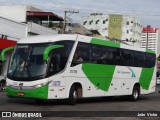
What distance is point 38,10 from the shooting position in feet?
189

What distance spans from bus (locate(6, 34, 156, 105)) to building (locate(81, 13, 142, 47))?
9611 cm

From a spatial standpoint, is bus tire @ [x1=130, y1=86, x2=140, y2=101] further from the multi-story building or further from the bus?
the multi-story building

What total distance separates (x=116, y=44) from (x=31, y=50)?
635 centimetres

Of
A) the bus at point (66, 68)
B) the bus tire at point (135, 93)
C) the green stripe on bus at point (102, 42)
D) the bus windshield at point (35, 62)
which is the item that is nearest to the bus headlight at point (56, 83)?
the bus at point (66, 68)

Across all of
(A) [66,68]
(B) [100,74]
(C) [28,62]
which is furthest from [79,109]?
(B) [100,74]

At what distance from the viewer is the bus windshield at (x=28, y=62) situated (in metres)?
16.4

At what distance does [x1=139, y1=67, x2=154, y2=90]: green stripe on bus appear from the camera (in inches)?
971

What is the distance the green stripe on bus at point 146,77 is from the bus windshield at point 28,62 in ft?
31.4

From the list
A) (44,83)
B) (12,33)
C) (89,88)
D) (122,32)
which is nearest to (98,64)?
(89,88)

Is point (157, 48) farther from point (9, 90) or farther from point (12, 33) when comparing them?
point (9, 90)

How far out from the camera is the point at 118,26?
121 meters

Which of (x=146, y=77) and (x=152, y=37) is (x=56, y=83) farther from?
(x=152, y=37)

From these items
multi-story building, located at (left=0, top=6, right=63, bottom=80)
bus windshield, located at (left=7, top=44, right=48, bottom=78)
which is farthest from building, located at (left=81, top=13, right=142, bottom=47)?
bus windshield, located at (left=7, top=44, right=48, bottom=78)

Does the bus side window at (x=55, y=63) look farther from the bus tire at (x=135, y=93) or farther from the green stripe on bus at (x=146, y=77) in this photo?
the green stripe on bus at (x=146, y=77)
